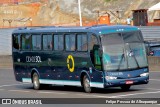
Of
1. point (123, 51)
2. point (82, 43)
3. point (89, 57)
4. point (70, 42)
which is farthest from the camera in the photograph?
point (70, 42)

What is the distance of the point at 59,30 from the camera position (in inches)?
1156

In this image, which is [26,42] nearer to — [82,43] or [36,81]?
[36,81]

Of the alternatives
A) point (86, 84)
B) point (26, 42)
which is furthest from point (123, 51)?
point (26, 42)

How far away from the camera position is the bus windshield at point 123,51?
1037 inches

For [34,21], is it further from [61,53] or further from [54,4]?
[61,53]

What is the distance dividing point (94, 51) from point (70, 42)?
191 cm

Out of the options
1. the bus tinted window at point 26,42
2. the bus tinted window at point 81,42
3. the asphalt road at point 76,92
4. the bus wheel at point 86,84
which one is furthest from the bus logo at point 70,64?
the bus tinted window at point 26,42

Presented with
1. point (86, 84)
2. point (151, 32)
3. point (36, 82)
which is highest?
point (151, 32)

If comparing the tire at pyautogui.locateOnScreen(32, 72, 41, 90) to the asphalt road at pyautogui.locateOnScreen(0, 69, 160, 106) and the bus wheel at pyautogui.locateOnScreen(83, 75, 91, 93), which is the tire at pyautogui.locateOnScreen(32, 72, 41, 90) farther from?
the bus wheel at pyautogui.locateOnScreen(83, 75, 91, 93)

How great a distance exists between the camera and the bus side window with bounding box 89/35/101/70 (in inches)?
1048

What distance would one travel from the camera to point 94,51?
2689cm

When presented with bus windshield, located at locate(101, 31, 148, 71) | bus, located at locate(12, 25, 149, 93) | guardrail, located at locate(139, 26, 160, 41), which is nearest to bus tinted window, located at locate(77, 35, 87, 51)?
bus, located at locate(12, 25, 149, 93)

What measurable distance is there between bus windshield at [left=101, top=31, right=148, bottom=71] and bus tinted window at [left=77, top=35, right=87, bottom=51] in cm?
121

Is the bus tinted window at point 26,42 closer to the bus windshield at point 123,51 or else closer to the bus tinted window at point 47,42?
the bus tinted window at point 47,42
